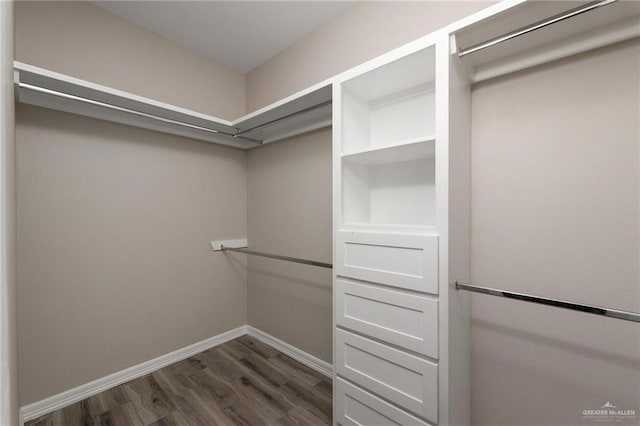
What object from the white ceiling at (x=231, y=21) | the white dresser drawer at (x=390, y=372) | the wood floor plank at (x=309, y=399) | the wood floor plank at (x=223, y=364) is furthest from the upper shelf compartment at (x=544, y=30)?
the wood floor plank at (x=223, y=364)

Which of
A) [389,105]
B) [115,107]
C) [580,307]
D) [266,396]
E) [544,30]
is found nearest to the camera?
[580,307]

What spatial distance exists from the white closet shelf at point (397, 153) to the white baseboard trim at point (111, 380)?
83.8 inches

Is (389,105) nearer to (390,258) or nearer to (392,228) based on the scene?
(392,228)

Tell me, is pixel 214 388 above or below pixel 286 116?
below

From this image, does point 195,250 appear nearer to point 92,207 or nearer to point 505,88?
point 92,207

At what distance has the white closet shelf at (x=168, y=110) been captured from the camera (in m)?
1.48

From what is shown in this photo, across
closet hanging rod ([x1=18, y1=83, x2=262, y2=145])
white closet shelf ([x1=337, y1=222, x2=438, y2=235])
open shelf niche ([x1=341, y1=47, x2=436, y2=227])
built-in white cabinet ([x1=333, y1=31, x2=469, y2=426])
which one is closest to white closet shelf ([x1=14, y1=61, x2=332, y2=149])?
closet hanging rod ([x1=18, y1=83, x2=262, y2=145])

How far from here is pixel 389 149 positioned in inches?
51.6

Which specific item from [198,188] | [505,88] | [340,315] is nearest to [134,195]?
[198,188]

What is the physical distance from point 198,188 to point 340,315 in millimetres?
1733

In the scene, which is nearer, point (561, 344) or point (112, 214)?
point (561, 344)

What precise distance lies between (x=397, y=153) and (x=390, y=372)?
3.49 ft

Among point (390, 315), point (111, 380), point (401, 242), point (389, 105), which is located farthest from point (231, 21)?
point (111, 380)

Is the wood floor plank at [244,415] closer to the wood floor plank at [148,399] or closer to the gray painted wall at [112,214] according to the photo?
the wood floor plank at [148,399]
